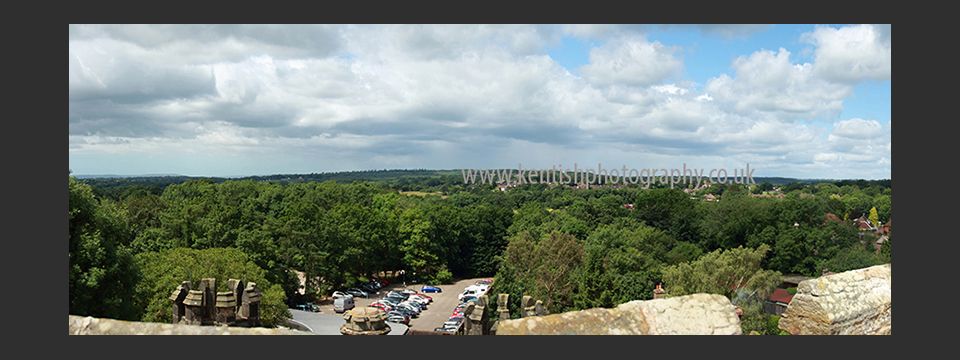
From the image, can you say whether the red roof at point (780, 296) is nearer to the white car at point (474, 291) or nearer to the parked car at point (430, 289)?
the white car at point (474, 291)

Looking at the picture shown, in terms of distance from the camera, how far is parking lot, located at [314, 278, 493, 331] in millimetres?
41750

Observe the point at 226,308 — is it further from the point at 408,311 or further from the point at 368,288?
the point at 368,288

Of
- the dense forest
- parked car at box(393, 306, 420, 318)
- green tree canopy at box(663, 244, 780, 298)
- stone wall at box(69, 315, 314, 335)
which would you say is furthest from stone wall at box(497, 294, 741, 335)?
parked car at box(393, 306, 420, 318)

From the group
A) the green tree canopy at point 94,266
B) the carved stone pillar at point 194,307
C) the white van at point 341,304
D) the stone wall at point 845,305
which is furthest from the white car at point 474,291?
the stone wall at point 845,305

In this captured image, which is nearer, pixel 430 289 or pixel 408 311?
pixel 408 311

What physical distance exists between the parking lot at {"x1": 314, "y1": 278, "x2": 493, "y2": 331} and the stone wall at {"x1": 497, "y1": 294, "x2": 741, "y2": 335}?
33.7 meters

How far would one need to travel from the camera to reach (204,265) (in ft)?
89.9

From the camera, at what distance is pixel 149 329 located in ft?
21.9

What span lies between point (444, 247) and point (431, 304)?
17.9m

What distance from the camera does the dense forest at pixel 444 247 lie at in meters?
21.7

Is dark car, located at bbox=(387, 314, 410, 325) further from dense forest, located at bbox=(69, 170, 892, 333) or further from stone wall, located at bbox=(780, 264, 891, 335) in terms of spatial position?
stone wall, located at bbox=(780, 264, 891, 335)

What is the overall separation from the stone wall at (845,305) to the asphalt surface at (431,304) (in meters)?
30.2

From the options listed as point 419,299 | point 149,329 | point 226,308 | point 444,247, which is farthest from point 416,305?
point 149,329

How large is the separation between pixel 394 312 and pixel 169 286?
20.4 metres
